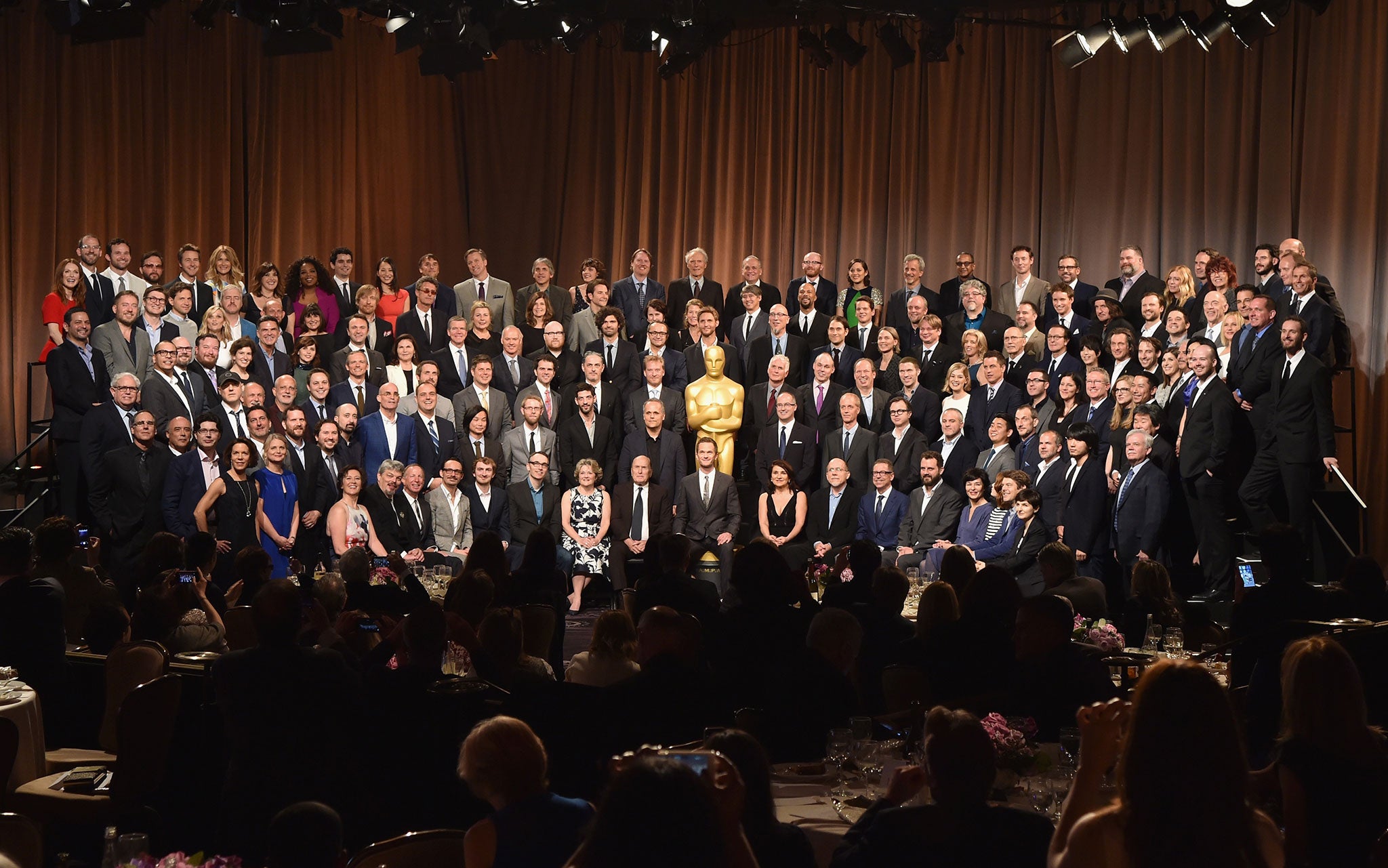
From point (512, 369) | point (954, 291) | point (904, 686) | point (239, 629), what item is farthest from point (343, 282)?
point (904, 686)

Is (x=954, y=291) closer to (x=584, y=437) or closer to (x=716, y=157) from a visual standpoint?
(x=584, y=437)

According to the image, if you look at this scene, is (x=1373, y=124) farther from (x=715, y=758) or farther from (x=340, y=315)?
(x=715, y=758)

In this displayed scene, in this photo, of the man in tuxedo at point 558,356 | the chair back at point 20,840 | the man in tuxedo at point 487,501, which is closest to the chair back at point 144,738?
the chair back at point 20,840

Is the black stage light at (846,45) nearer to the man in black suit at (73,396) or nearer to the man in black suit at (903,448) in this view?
the man in black suit at (903,448)

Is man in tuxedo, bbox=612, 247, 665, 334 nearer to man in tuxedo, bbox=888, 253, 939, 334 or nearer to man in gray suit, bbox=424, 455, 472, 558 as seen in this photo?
man in tuxedo, bbox=888, 253, 939, 334

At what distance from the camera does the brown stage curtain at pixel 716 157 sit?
1155 cm

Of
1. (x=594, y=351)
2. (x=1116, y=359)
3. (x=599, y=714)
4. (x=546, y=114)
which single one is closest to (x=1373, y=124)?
(x=1116, y=359)

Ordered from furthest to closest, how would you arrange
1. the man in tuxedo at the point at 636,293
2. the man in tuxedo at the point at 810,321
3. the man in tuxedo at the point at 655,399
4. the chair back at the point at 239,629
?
the man in tuxedo at the point at 636,293, the man in tuxedo at the point at 810,321, the man in tuxedo at the point at 655,399, the chair back at the point at 239,629

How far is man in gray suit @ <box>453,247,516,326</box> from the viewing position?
38.0 feet

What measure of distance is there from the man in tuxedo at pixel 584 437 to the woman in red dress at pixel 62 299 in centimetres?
370

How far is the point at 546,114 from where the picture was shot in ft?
50.0

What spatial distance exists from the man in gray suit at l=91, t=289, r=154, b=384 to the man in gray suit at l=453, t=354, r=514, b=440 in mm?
A: 2170

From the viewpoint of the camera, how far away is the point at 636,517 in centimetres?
972

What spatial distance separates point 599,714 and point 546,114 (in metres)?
12.2
